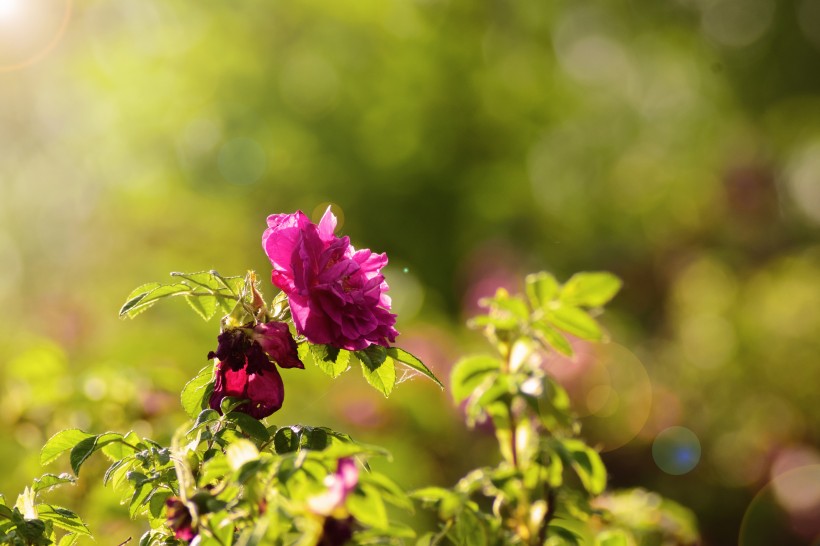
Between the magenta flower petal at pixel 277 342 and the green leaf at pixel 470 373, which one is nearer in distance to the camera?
the magenta flower petal at pixel 277 342

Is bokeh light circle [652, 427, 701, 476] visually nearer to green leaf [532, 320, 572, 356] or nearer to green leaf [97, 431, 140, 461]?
green leaf [532, 320, 572, 356]

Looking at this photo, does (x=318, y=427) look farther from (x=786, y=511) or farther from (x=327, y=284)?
(x=786, y=511)

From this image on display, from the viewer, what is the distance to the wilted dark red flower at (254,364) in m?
0.83

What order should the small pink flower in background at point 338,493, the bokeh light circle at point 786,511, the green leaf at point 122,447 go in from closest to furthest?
the small pink flower in background at point 338,493, the green leaf at point 122,447, the bokeh light circle at point 786,511

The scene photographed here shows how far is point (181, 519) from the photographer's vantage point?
71 centimetres

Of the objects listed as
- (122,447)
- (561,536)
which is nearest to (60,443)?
(122,447)

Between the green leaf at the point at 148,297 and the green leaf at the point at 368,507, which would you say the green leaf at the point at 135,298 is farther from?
the green leaf at the point at 368,507

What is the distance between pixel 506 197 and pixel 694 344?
2745 mm

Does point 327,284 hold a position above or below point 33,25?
below

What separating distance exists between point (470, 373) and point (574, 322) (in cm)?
12

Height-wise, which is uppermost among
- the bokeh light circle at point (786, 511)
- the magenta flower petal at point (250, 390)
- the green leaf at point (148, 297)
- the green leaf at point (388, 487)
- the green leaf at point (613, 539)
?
the bokeh light circle at point (786, 511)

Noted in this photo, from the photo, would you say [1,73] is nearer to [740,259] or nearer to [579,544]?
[740,259]

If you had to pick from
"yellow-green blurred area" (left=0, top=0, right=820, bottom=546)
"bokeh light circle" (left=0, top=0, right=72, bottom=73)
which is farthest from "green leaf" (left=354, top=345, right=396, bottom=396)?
"bokeh light circle" (left=0, top=0, right=72, bottom=73)

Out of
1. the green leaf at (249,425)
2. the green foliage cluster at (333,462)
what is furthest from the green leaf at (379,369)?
the green leaf at (249,425)
